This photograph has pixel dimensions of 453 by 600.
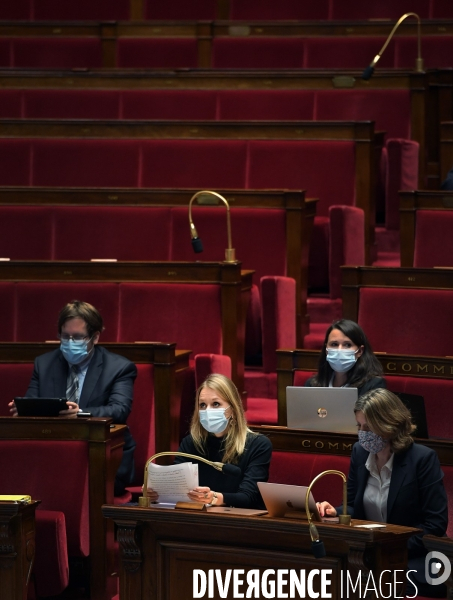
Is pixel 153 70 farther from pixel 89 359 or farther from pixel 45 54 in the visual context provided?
pixel 89 359

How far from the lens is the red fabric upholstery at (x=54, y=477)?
1.33 metres

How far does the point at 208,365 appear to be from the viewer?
5.03 feet

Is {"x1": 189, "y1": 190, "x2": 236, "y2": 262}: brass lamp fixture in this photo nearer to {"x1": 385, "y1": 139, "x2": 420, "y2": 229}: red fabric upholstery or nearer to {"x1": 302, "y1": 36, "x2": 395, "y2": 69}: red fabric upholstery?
{"x1": 385, "y1": 139, "x2": 420, "y2": 229}: red fabric upholstery

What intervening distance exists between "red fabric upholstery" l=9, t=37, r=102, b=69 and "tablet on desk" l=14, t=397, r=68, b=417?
1296 millimetres

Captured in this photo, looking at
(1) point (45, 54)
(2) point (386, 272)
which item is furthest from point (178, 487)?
(1) point (45, 54)

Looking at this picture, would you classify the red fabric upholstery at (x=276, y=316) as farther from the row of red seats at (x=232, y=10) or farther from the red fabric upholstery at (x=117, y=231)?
the row of red seats at (x=232, y=10)

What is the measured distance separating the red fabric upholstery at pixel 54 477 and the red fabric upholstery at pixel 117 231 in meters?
0.56

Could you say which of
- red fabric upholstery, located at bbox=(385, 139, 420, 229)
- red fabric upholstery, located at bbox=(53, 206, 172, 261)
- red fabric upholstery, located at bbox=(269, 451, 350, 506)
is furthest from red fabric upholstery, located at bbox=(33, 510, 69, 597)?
red fabric upholstery, located at bbox=(385, 139, 420, 229)

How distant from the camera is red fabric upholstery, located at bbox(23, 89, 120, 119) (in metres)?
2.25

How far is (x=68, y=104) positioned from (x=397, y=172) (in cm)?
63

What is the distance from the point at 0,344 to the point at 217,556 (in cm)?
55

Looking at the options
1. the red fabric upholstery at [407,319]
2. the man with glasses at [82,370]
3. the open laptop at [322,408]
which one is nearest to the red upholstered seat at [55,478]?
the man with glasses at [82,370]

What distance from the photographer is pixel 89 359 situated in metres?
1.50

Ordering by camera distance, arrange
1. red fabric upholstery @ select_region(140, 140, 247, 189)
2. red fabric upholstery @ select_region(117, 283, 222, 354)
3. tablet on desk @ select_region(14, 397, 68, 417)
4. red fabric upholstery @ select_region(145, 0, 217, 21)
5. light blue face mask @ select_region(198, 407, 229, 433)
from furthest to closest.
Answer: red fabric upholstery @ select_region(145, 0, 217, 21), red fabric upholstery @ select_region(140, 140, 247, 189), red fabric upholstery @ select_region(117, 283, 222, 354), tablet on desk @ select_region(14, 397, 68, 417), light blue face mask @ select_region(198, 407, 229, 433)
